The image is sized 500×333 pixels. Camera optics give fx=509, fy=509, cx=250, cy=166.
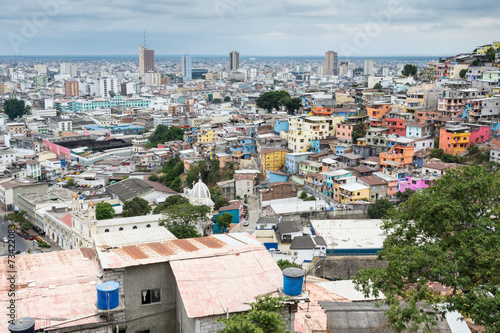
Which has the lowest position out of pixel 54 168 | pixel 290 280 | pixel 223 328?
Result: pixel 54 168

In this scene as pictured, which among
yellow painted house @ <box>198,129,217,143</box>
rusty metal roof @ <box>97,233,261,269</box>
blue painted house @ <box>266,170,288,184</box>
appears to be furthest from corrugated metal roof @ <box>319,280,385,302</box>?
yellow painted house @ <box>198,129,217,143</box>

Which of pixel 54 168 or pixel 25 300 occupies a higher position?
pixel 25 300

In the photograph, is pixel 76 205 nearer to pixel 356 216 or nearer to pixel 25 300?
pixel 356 216

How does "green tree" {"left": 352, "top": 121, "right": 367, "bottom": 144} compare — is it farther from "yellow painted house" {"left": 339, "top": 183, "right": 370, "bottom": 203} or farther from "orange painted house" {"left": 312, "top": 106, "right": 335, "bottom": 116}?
→ "yellow painted house" {"left": 339, "top": 183, "right": 370, "bottom": 203}

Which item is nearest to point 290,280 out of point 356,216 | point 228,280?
point 228,280

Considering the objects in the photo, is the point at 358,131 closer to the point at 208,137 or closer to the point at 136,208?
the point at 208,137
